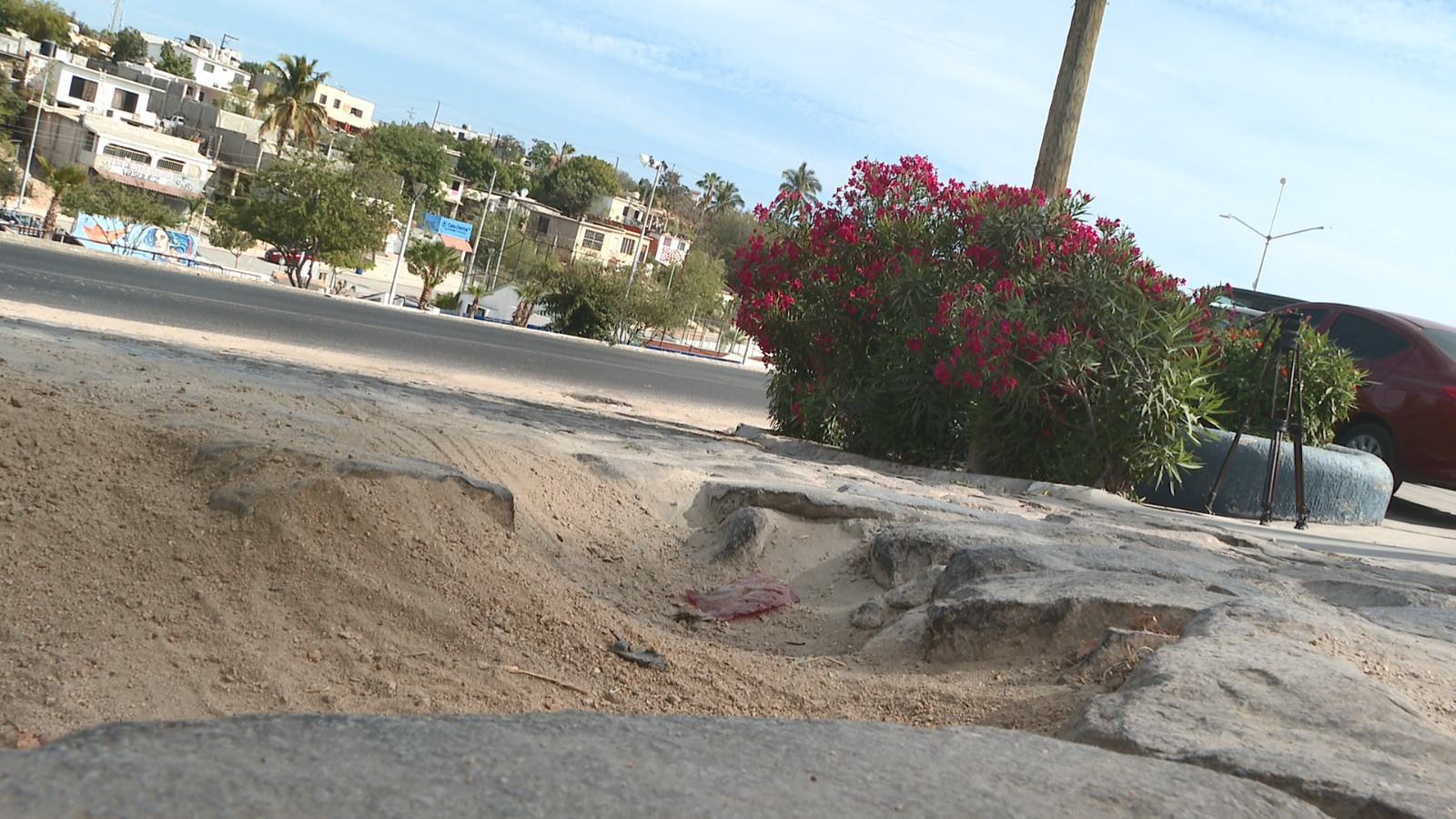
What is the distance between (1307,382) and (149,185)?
7600 cm

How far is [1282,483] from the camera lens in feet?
29.9

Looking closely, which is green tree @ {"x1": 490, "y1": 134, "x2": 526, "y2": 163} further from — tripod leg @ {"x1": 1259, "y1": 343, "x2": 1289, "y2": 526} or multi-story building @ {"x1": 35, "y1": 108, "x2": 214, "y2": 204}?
tripod leg @ {"x1": 1259, "y1": 343, "x2": 1289, "y2": 526}

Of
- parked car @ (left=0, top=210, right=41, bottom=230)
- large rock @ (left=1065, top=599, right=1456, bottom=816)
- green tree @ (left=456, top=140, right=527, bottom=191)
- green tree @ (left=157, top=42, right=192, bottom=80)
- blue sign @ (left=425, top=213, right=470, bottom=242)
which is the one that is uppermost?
green tree @ (left=157, top=42, right=192, bottom=80)

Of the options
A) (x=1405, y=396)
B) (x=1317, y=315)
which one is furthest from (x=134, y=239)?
(x=1405, y=396)

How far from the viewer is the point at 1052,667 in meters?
3.66

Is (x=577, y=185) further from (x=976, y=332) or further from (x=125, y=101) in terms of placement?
(x=976, y=332)

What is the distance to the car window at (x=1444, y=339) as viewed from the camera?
1043cm

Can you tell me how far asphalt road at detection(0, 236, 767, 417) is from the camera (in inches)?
806

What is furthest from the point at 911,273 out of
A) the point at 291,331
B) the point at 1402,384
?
the point at 291,331

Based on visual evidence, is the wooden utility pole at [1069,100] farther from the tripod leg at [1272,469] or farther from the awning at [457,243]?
the awning at [457,243]

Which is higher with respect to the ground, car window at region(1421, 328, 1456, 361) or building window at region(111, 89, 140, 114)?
building window at region(111, 89, 140, 114)

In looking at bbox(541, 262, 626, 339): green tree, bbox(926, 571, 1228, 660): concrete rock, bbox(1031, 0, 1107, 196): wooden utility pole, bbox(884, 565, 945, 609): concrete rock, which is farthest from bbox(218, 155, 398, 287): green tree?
bbox(926, 571, 1228, 660): concrete rock

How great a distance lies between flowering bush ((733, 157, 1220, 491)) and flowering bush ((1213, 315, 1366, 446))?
0.86 metres

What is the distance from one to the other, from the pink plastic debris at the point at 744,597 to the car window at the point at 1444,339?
7.86 meters
